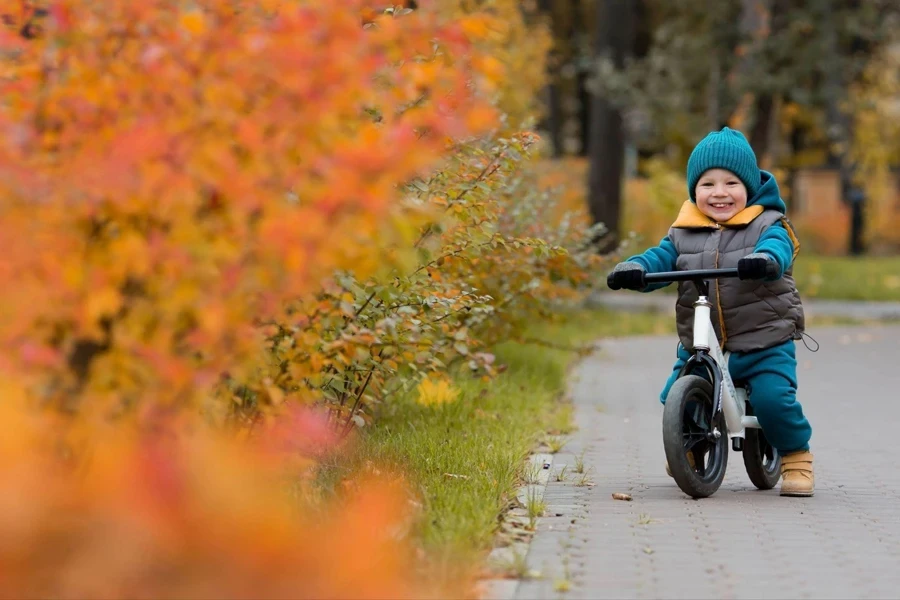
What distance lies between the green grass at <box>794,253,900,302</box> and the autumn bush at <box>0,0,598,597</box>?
764 inches

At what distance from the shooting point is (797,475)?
6953 mm

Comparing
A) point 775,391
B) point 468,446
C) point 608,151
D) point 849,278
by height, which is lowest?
point 849,278

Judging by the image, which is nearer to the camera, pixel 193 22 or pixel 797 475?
pixel 193 22

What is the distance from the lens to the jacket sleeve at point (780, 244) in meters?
6.54

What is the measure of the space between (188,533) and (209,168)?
872 millimetres

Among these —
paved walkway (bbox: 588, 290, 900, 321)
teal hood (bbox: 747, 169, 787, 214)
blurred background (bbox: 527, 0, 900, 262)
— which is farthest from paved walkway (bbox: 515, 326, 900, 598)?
blurred background (bbox: 527, 0, 900, 262)

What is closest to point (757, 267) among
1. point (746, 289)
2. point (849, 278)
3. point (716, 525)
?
point (746, 289)

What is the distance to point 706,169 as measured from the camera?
6.99m

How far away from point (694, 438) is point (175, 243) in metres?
3.34

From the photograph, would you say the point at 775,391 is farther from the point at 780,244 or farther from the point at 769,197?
the point at 769,197

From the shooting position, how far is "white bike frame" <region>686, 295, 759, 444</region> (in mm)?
6695

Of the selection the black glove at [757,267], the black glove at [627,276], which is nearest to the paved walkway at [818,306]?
the black glove at [627,276]

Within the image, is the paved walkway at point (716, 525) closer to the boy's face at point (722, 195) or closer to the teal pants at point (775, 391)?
the teal pants at point (775, 391)

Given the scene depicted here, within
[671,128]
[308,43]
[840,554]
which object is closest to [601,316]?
[671,128]
